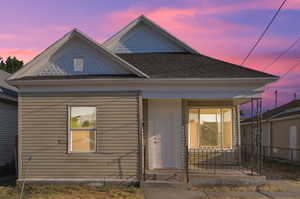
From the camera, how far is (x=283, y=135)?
26078mm

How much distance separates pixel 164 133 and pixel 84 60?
3.98 metres

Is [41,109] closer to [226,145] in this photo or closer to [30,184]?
[30,184]

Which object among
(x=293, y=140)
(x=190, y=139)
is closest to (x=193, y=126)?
(x=190, y=139)

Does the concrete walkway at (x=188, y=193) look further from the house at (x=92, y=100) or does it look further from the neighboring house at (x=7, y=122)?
the neighboring house at (x=7, y=122)

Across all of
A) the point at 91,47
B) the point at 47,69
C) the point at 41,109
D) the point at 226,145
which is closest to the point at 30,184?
the point at 41,109

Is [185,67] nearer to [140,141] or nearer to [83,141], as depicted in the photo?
[140,141]

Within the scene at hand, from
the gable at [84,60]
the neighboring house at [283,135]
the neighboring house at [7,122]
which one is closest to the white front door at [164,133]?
the gable at [84,60]

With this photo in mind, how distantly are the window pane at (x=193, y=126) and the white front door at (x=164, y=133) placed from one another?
72.5 inches

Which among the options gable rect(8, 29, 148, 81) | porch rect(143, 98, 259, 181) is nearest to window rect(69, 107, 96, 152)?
gable rect(8, 29, 148, 81)

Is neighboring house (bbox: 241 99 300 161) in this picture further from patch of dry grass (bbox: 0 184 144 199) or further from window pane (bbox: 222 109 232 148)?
patch of dry grass (bbox: 0 184 144 199)

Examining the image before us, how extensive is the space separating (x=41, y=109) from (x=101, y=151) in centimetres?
255

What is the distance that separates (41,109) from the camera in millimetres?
13359

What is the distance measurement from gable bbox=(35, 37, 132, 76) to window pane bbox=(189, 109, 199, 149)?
162 inches

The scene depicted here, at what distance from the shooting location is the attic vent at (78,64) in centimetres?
1362
